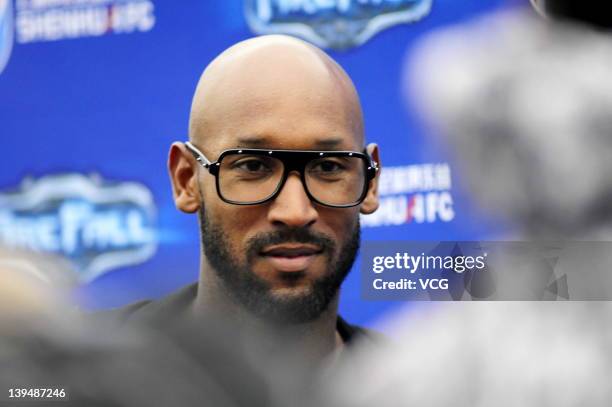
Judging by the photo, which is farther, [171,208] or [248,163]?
[171,208]

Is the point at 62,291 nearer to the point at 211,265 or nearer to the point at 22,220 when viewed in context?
the point at 22,220

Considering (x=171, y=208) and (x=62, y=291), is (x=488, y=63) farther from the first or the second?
(x=62, y=291)

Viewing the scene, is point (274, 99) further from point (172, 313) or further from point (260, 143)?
point (172, 313)

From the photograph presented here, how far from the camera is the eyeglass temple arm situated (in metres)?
1.62

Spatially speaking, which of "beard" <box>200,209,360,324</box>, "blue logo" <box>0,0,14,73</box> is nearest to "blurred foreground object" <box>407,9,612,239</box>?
"beard" <box>200,209,360,324</box>

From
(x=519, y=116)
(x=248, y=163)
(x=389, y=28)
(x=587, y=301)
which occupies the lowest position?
(x=587, y=301)

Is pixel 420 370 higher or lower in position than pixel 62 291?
lower

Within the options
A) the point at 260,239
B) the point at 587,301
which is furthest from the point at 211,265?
the point at 587,301

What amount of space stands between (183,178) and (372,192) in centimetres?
35

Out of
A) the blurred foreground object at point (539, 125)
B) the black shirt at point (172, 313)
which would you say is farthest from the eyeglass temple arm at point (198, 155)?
the blurred foreground object at point (539, 125)

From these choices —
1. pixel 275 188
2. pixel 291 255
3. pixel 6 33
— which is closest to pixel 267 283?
pixel 291 255

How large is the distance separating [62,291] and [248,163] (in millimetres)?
441

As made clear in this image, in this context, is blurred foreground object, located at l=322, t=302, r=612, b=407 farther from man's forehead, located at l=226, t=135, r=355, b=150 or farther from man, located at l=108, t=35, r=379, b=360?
man's forehead, located at l=226, t=135, r=355, b=150

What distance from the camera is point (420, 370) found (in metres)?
1.66
